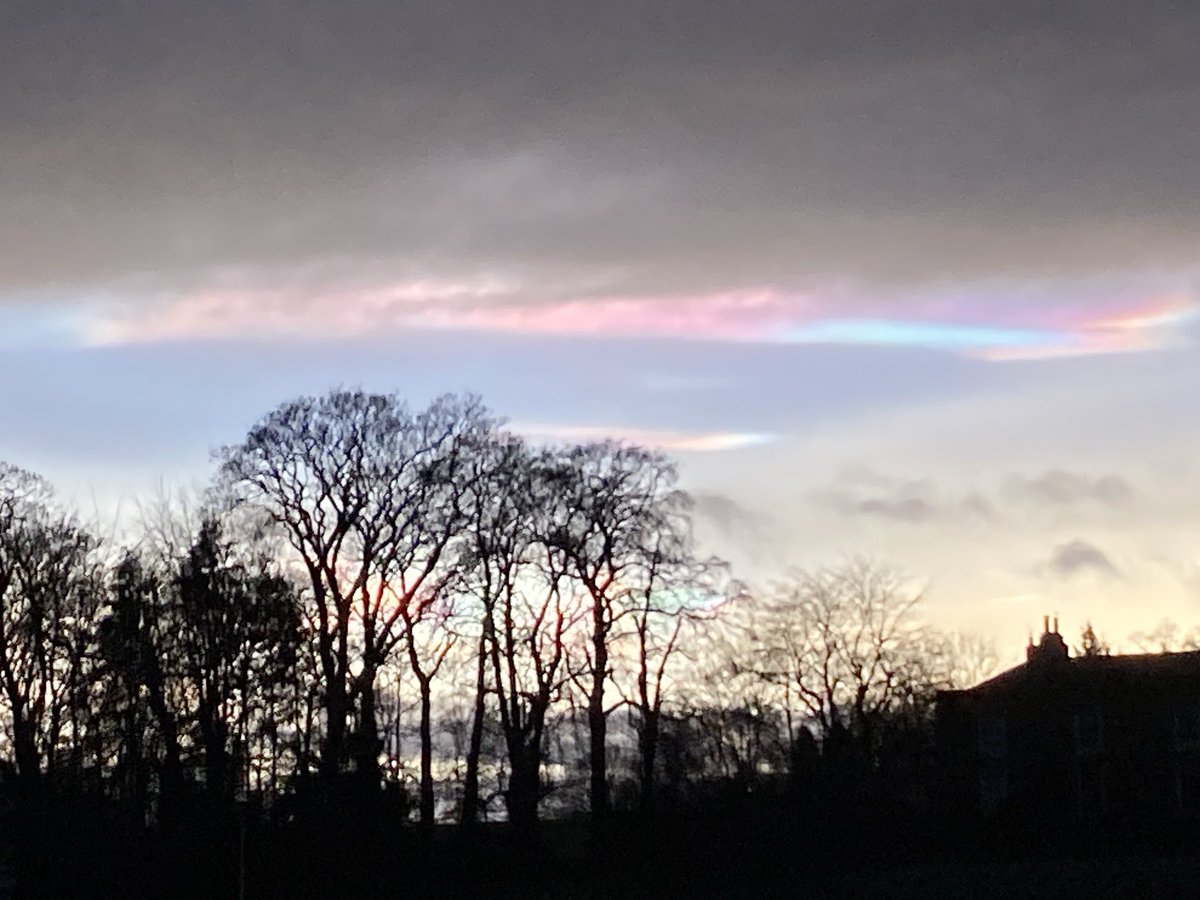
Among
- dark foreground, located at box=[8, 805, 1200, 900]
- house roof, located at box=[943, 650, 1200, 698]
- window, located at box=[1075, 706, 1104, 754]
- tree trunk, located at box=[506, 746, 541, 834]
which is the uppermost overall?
house roof, located at box=[943, 650, 1200, 698]

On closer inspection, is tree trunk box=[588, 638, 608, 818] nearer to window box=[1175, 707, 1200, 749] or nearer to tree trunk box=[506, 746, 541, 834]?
tree trunk box=[506, 746, 541, 834]

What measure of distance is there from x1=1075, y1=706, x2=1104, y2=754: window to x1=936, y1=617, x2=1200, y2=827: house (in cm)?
5

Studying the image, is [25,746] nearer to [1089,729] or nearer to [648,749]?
[648,749]

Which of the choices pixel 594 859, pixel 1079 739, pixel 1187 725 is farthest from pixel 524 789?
pixel 1187 725

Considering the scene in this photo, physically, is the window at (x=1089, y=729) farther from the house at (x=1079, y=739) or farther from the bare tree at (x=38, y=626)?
the bare tree at (x=38, y=626)

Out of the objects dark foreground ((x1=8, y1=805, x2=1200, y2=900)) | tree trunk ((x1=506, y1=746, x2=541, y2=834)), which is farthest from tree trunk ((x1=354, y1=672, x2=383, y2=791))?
tree trunk ((x1=506, y1=746, x2=541, y2=834))

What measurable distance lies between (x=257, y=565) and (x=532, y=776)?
14.7 meters

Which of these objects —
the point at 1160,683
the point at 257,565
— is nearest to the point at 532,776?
the point at 257,565

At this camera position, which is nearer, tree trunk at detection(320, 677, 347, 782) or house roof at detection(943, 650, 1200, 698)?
tree trunk at detection(320, 677, 347, 782)

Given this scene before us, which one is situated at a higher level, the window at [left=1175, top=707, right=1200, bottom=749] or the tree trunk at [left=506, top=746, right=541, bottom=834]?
the window at [left=1175, top=707, right=1200, bottom=749]

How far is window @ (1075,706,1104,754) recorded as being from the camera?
7125cm

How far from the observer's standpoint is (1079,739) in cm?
7188

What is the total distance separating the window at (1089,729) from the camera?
7125 cm

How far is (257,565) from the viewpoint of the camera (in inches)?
2218
